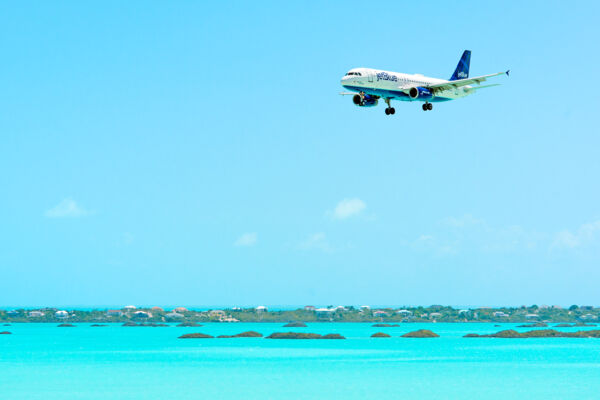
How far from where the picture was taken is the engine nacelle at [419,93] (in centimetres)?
8006

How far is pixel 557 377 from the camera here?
153 metres

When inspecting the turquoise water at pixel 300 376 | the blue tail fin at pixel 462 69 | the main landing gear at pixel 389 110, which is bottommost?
the turquoise water at pixel 300 376

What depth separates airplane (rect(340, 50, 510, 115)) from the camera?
78250mm

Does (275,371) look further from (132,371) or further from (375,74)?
(375,74)

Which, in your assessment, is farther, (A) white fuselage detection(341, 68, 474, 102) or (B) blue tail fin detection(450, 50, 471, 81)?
(B) blue tail fin detection(450, 50, 471, 81)

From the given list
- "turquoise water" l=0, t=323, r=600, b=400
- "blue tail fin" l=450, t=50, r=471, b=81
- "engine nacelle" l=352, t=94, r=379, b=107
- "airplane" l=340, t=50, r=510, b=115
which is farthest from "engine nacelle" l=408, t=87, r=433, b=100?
"turquoise water" l=0, t=323, r=600, b=400

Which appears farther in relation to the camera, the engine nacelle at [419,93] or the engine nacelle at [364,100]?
the engine nacelle at [419,93]

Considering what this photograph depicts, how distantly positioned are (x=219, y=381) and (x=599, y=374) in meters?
72.3

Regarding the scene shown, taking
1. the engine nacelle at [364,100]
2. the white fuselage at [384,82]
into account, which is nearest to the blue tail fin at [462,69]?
the white fuselage at [384,82]

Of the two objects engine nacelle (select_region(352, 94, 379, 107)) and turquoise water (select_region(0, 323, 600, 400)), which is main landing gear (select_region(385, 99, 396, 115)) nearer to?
engine nacelle (select_region(352, 94, 379, 107))

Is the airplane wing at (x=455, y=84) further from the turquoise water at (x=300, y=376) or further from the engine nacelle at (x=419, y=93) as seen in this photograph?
the turquoise water at (x=300, y=376)

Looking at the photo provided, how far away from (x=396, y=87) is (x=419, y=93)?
2.48 metres

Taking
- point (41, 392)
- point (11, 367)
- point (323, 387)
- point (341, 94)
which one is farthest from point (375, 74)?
point (11, 367)

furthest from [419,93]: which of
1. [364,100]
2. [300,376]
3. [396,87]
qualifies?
[300,376]
